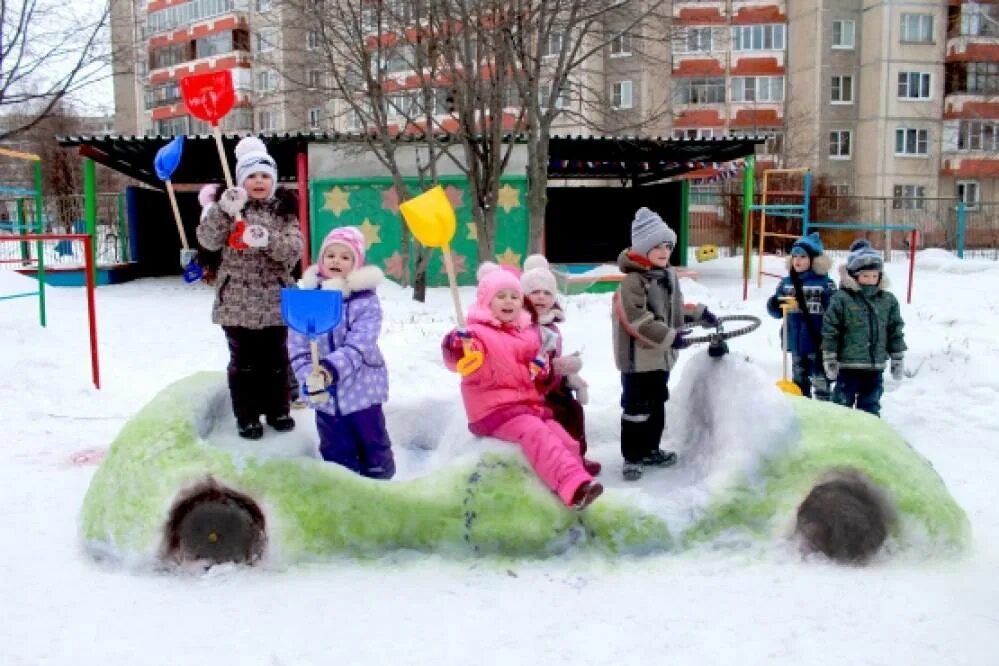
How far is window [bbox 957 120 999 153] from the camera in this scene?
31219mm

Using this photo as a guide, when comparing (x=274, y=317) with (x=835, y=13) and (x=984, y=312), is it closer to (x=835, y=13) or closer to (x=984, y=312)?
(x=984, y=312)

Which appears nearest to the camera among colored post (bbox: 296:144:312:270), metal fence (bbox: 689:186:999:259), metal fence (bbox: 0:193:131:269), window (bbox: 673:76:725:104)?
colored post (bbox: 296:144:312:270)

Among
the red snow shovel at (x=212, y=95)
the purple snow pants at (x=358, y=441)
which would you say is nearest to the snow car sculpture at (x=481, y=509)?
the purple snow pants at (x=358, y=441)

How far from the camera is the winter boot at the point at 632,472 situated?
416 centimetres

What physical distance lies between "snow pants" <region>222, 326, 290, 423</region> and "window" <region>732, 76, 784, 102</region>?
31.5 m

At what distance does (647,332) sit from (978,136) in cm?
3276

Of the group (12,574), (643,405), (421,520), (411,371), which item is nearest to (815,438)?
(643,405)

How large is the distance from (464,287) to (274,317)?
1087 cm

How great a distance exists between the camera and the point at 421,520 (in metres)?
3.36

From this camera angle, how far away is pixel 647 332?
4078 mm

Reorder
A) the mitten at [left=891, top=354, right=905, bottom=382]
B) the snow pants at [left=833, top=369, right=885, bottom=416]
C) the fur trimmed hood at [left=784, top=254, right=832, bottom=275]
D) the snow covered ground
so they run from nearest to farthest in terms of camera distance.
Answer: the snow covered ground < the mitten at [left=891, top=354, right=905, bottom=382] < the snow pants at [left=833, top=369, right=885, bottom=416] < the fur trimmed hood at [left=784, top=254, right=832, bottom=275]

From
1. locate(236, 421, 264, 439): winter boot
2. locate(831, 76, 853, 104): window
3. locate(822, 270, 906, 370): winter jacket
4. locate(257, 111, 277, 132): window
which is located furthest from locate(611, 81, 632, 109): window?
locate(236, 421, 264, 439): winter boot

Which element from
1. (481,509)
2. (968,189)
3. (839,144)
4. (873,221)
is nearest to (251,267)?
(481,509)

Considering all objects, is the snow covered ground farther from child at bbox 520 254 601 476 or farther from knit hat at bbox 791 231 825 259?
knit hat at bbox 791 231 825 259
